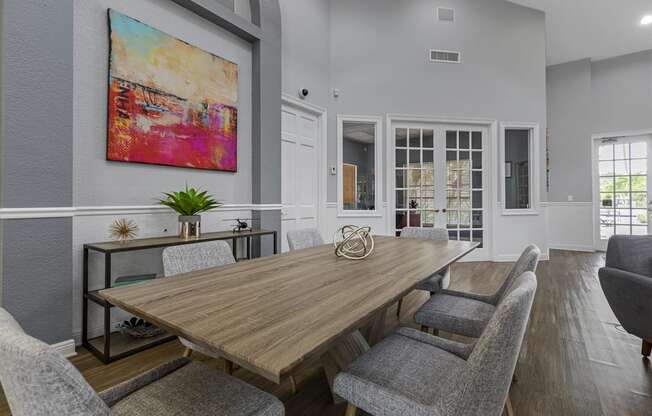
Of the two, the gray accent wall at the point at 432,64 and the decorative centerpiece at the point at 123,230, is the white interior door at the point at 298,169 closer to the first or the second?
the gray accent wall at the point at 432,64

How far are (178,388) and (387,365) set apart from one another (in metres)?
0.69

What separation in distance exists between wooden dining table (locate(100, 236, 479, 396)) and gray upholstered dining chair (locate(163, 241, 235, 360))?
178 mm

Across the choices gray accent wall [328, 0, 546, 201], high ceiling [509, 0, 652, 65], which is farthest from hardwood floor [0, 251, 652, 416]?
high ceiling [509, 0, 652, 65]

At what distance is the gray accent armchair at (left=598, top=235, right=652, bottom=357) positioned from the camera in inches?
72.5

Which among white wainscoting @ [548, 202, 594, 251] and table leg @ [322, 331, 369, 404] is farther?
white wainscoting @ [548, 202, 594, 251]

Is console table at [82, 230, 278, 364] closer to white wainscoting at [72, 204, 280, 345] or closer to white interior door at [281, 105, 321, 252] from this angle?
white wainscoting at [72, 204, 280, 345]

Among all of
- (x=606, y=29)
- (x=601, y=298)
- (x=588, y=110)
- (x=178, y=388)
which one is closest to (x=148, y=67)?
(x=178, y=388)

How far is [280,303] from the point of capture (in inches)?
41.3

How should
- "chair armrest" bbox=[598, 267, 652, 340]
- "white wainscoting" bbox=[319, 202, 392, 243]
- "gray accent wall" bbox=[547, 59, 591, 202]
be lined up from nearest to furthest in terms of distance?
"chair armrest" bbox=[598, 267, 652, 340]
"white wainscoting" bbox=[319, 202, 392, 243]
"gray accent wall" bbox=[547, 59, 591, 202]

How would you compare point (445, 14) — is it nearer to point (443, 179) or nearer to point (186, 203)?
point (443, 179)

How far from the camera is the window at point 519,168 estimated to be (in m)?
5.28

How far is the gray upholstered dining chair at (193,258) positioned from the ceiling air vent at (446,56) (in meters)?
4.79

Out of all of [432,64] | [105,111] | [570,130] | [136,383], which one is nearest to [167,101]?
[105,111]

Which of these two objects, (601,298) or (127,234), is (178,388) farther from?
(601,298)
